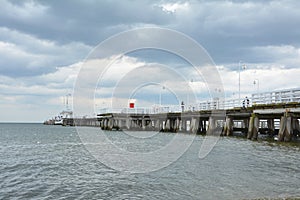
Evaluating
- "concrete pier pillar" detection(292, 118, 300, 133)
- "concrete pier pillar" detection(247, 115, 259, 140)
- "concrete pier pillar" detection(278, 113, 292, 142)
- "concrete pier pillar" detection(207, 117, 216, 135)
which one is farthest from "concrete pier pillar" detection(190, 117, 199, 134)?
"concrete pier pillar" detection(278, 113, 292, 142)

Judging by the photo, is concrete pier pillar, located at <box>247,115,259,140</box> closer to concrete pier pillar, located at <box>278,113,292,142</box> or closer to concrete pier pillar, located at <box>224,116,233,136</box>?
concrete pier pillar, located at <box>278,113,292,142</box>

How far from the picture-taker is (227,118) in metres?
41.9

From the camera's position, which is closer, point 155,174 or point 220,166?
point 155,174

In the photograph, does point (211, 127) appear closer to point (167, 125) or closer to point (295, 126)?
point (295, 126)

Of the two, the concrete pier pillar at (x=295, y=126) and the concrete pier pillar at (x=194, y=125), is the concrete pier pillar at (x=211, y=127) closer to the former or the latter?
the concrete pier pillar at (x=194, y=125)

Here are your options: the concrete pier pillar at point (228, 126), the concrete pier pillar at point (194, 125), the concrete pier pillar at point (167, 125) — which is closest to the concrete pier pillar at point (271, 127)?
the concrete pier pillar at point (228, 126)

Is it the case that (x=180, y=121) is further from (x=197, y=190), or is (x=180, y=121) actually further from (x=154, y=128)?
(x=197, y=190)

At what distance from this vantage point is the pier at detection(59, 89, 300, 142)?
30469mm

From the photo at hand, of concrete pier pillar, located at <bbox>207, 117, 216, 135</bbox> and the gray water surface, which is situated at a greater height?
concrete pier pillar, located at <bbox>207, 117, 216, 135</bbox>

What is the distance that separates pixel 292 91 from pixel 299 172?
54.9 ft

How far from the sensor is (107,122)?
83812 millimetres

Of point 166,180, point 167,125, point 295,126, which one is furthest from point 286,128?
point 167,125

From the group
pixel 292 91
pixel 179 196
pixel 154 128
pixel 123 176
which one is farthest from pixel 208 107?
pixel 179 196

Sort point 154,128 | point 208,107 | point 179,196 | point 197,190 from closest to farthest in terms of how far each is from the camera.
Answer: point 179,196
point 197,190
point 208,107
point 154,128
